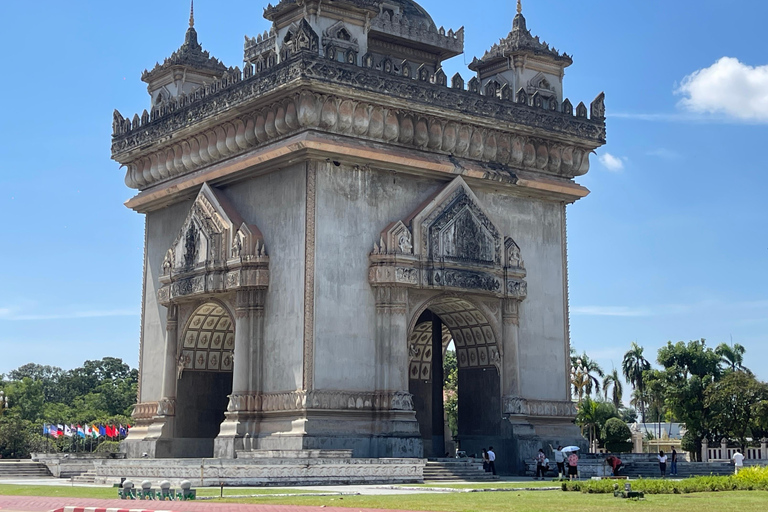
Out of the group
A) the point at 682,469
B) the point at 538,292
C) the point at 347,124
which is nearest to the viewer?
the point at 347,124

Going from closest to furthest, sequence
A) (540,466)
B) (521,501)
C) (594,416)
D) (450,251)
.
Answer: (521,501) → (540,466) → (450,251) → (594,416)

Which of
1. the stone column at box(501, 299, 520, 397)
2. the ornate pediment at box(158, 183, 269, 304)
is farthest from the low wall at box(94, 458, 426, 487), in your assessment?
the ornate pediment at box(158, 183, 269, 304)

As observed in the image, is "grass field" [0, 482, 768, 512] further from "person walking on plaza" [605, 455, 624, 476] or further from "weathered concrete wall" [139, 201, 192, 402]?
"weathered concrete wall" [139, 201, 192, 402]

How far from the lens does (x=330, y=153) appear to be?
2931 cm

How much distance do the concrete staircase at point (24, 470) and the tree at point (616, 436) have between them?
2587cm

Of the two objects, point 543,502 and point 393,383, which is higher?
point 393,383

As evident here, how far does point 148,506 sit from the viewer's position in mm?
17297

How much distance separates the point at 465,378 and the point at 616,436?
22.0 meters

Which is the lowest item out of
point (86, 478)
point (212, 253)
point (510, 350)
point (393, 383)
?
point (86, 478)

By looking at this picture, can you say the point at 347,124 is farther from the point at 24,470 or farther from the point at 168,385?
the point at 24,470

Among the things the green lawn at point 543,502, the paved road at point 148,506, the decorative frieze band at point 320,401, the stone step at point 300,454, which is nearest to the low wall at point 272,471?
the stone step at point 300,454

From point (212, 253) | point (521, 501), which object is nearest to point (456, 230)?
point (212, 253)

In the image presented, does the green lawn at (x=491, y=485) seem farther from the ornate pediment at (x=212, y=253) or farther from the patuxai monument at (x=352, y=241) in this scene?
the ornate pediment at (x=212, y=253)

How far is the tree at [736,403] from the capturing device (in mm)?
46750
